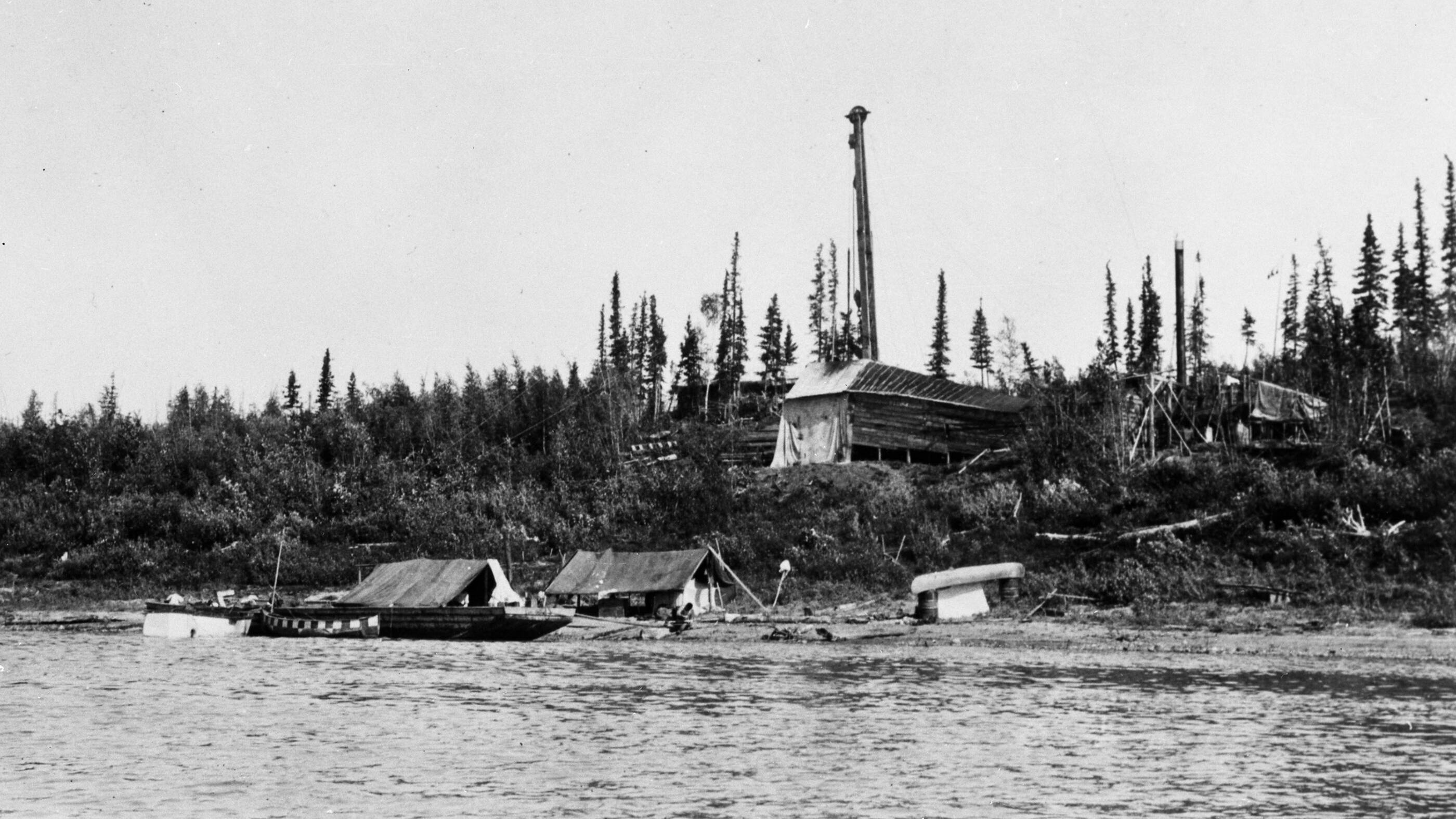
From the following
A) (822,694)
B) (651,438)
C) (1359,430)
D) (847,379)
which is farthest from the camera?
(651,438)

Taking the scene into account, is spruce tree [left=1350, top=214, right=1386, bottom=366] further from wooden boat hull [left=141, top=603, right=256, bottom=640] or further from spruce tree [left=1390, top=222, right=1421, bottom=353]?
wooden boat hull [left=141, top=603, right=256, bottom=640]

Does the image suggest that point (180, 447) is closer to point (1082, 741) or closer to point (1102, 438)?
point (1102, 438)

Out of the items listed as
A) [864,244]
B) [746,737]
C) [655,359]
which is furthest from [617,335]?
[746,737]

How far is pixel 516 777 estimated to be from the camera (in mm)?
15406

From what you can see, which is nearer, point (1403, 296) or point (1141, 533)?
point (1141, 533)

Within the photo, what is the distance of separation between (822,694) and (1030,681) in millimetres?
3991

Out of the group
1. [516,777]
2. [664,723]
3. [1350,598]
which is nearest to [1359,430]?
[1350,598]

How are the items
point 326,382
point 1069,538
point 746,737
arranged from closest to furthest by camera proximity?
point 746,737
point 1069,538
point 326,382

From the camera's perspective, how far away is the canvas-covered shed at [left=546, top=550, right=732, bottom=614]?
3878 centimetres

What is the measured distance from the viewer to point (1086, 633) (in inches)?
1203

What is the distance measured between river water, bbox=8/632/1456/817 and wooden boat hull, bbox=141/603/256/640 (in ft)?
26.2

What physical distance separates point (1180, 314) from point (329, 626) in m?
37.3

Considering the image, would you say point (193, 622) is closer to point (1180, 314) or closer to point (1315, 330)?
point (1180, 314)

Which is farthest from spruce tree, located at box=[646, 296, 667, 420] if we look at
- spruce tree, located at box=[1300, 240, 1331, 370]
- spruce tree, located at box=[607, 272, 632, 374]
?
spruce tree, located at box=[1300, 240, 1331, 370]
